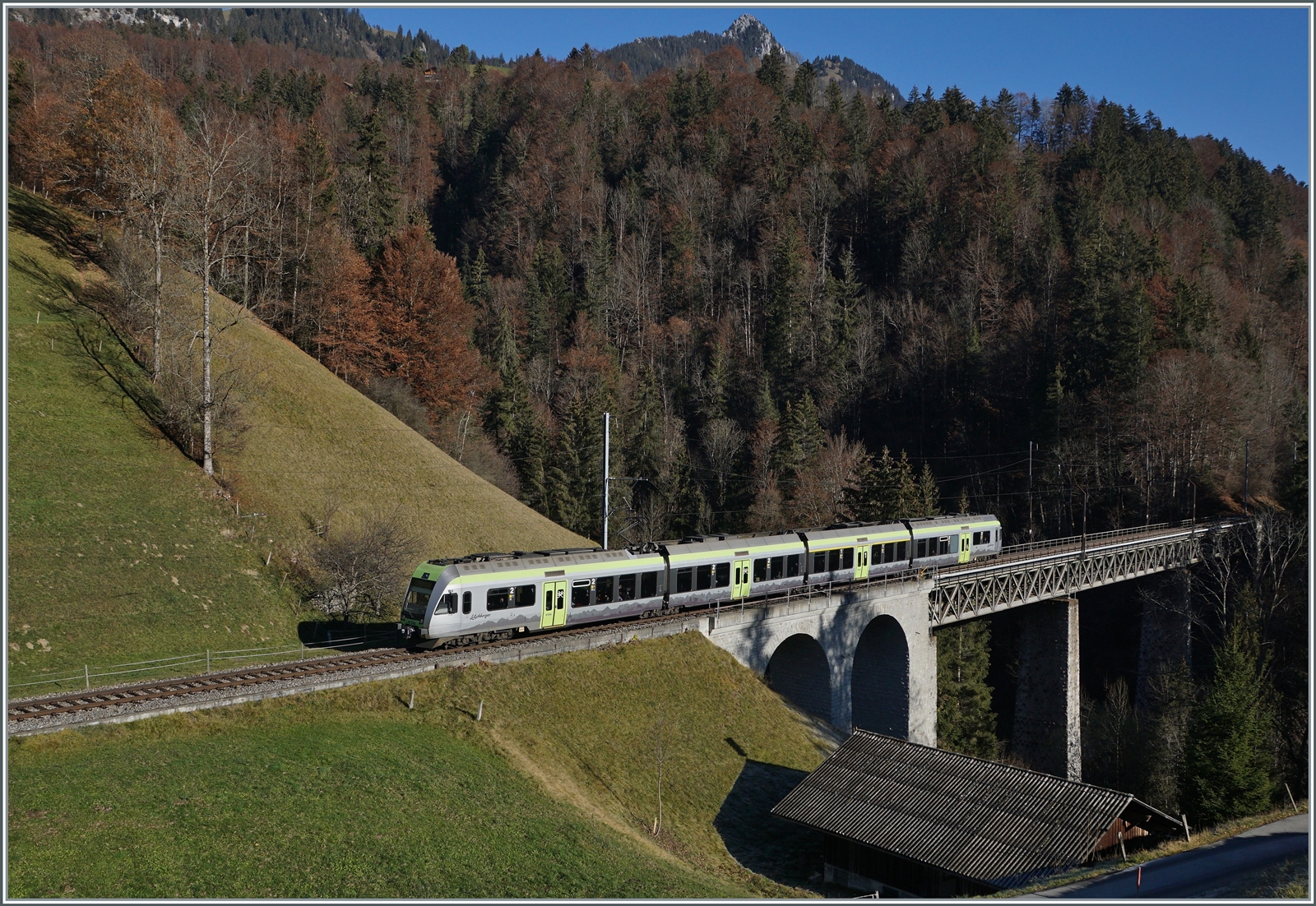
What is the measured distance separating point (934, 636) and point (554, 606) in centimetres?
2164

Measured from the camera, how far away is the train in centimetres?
2700

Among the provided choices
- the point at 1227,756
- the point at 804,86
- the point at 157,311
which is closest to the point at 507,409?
the point at 157,311

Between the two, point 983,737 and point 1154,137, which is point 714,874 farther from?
point 1154,137

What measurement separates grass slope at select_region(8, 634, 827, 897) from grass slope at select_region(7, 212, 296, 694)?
23.3 ft

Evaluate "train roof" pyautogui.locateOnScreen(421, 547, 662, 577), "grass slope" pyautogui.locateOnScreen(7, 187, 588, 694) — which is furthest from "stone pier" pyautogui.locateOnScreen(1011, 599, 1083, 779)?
"train roof" pyautogui.locateOnScreen(421, 547, 662, 577)

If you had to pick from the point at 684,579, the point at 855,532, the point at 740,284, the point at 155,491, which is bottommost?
the point at 684,579

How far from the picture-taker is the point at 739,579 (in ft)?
116

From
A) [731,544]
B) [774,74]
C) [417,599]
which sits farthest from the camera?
[774,74]

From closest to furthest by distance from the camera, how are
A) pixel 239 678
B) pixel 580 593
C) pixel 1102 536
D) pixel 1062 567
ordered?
pixel 239 678 < pixel 580 593 < pixel 1062 567 < pixel 1102 536

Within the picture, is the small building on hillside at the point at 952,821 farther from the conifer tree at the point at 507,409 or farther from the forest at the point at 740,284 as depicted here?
the conifer tree at the point at 507,409

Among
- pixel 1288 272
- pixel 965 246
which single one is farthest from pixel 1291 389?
pixel 965 246

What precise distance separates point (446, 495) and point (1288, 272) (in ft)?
306

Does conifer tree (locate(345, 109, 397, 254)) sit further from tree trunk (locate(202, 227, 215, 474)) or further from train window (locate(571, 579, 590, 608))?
train window (locate(571, 579, 590, 608))

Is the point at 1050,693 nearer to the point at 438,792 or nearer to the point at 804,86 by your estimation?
the point at 438,792
